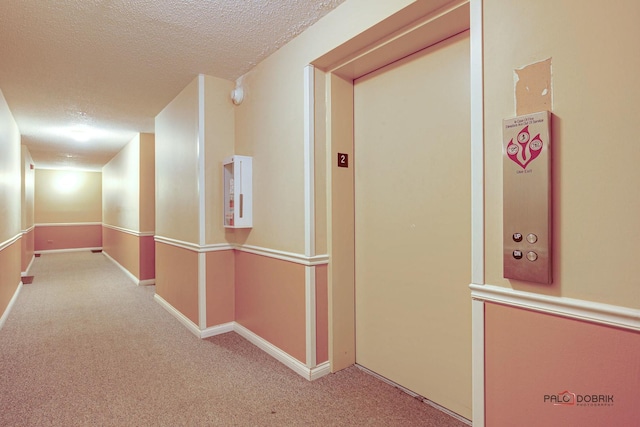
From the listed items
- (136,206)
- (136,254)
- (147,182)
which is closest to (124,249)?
(136,254)

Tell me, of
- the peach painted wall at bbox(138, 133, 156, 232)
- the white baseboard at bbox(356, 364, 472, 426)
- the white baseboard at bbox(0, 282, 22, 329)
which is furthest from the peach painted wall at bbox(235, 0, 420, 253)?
the peach painted wall at bbox(138, 133, 156, 232)

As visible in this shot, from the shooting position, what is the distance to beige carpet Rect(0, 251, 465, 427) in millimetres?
1948

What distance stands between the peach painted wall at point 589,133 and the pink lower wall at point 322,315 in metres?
1.35

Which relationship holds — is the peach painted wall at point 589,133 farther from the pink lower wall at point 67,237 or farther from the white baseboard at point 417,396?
the pink lower wall at point 67,237

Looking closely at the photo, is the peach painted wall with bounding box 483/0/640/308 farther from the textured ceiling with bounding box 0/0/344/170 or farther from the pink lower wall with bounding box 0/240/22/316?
the pink lower wall with bounding box 0/240/22/316

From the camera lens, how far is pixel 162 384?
2.32 metres

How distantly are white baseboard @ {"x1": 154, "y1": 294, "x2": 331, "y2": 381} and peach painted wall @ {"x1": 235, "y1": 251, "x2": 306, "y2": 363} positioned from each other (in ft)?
0.13

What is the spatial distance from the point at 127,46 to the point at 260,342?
2679 millimetres

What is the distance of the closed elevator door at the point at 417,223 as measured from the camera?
191 cm

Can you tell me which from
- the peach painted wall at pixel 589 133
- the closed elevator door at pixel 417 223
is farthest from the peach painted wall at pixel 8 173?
the peach painted wall at pixel 589 133

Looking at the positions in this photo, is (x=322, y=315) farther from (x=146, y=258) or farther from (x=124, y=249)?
(x=124, y=249)

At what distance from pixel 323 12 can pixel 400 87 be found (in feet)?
2.36

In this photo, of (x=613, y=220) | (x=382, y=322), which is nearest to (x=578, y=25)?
(x=613, y=220)

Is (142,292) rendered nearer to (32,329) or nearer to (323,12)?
(32,329)
